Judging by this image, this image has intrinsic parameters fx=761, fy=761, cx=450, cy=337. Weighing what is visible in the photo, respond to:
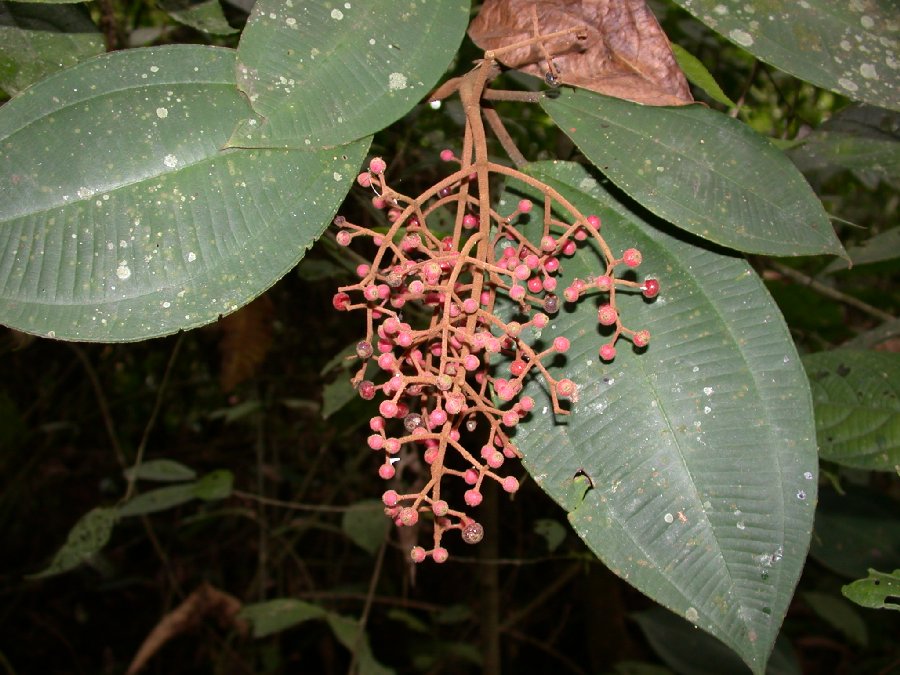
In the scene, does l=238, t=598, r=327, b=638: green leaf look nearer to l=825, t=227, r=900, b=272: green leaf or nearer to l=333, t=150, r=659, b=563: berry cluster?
l=333, t=150, r=659, b=563: berry cluster

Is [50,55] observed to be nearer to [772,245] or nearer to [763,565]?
[772,245]

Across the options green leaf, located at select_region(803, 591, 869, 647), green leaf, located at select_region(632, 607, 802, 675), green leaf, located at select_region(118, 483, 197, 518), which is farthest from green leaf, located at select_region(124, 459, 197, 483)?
green leaf, located at select_region(803, 591, 869, 647)

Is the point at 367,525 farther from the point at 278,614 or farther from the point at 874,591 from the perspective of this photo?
the point at 874,591

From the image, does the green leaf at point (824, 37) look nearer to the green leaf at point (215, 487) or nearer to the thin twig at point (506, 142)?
the thin twig at point (506, 142)

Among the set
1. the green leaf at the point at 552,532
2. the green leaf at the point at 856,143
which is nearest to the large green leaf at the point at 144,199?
the green leaf at the point at 856,143

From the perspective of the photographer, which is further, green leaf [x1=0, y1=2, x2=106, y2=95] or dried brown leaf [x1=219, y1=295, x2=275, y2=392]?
dried brown leaf [x1=219, y1=295, x2=275, y2=392]

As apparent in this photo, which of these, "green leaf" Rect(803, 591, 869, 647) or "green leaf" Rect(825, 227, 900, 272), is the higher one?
"green leaf" Rect(825, 227, 900, 272)
